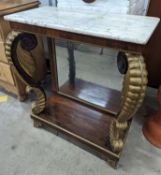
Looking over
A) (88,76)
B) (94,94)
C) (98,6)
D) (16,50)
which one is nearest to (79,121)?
(94,94)

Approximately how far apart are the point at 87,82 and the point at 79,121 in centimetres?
39

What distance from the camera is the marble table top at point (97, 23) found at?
2.45 ft

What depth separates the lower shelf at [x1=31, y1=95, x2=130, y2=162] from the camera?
113cm

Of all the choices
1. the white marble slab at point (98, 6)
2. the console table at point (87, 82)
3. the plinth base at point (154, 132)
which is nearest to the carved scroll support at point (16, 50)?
the console table at point (87, 82)

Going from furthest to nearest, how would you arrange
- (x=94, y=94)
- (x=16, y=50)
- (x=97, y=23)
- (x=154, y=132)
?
1. (x=94, y=94)
2. (x=154, y=132)
3. (x=16, y=50)
4. (x=97, y=23)

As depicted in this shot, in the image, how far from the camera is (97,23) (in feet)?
2.92

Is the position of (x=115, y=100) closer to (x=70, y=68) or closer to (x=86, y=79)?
(x=86, y=79)

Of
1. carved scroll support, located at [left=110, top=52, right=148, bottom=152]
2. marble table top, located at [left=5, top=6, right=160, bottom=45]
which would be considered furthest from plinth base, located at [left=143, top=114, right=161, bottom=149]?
marble table top, located at [left=5, top=6, right=160, bottom=45]

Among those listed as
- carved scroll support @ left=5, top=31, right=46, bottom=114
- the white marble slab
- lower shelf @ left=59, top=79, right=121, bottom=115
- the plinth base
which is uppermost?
the white marble slab

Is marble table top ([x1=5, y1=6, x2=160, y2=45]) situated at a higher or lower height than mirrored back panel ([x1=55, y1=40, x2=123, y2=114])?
higher

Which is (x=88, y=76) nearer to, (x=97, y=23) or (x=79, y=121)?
(x=79, y=121)

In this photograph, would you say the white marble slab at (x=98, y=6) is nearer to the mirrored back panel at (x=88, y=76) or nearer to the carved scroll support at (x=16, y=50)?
the mirrored back panel at (x=88, y=76)

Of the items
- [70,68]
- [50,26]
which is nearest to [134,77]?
[50,26]

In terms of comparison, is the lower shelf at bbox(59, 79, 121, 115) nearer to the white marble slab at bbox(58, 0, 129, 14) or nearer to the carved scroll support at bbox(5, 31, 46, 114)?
the carved scroll support at bbox(5, 31, 46, 114)
